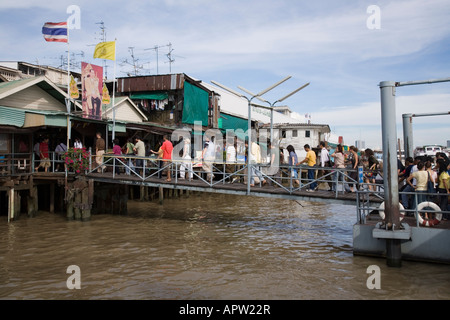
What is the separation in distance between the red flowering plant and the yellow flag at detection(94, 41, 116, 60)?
19.5 feet

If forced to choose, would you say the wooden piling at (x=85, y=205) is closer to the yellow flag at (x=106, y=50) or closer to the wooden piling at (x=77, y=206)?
the wooden piling at (x=77, y=206)

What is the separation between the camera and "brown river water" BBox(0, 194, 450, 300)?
809 centimetres

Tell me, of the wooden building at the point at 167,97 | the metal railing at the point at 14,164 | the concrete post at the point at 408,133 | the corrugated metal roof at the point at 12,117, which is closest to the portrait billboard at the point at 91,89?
the corrugated metal roof at the point at 12,117

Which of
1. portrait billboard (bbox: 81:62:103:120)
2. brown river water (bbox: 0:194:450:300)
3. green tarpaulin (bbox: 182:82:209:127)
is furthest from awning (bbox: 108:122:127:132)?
green tarpaulin (bbox: 182:82:209:127)

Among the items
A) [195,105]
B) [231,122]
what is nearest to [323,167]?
[195,105]

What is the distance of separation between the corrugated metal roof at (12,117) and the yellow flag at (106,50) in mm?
5459

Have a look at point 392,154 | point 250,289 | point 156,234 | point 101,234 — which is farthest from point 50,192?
point 392,154

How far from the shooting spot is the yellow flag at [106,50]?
62.7 ft

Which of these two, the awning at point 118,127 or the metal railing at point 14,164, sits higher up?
the awning at point 118,127

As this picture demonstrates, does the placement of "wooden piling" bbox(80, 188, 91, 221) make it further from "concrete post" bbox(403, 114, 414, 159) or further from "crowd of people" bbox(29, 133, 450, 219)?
"concrete post" bbox(403, 114, 414, 159)

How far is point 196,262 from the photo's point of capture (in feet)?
33.6

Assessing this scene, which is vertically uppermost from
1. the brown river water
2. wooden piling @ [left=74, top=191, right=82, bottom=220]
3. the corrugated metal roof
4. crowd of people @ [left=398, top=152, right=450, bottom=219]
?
the corrugated metal roof
